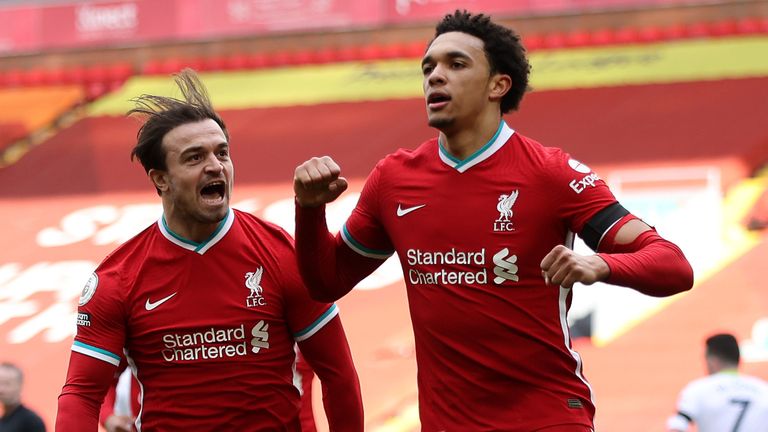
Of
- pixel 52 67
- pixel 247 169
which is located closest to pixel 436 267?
pixel 247 169

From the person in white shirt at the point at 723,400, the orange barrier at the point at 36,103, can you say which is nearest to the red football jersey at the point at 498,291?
the person in white shirt at the point at 723,400

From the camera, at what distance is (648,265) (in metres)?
3.76

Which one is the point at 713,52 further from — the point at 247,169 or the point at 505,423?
the point at 505,423

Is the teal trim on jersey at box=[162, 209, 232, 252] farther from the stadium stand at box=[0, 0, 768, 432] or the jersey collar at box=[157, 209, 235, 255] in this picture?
the stadium stand at box=[0, 0, 768, 432]

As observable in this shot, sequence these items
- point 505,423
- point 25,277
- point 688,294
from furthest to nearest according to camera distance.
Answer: point 25,277 < point 688,294 < point 505,423

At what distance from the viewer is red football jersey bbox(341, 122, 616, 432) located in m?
3.99

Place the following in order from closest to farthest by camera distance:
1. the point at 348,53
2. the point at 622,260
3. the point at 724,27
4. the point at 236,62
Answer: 1. the point at 622,260
2. the point at 724,27
3. the point at 348,53
4. the point at 236,62

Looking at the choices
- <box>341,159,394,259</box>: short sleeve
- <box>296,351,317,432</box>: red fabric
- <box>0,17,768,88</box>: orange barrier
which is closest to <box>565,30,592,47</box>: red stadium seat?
<box>0,17,768,88</box>: orange barrier

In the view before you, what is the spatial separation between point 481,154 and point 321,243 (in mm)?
650

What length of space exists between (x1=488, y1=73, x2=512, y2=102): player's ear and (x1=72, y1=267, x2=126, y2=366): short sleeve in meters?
1.49

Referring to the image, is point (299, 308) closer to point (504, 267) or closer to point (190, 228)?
point (190, 228)

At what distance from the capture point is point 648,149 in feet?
43.1

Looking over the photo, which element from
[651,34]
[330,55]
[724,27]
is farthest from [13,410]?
[724,27]

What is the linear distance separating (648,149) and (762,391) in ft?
19.4
